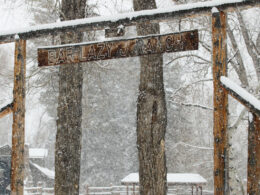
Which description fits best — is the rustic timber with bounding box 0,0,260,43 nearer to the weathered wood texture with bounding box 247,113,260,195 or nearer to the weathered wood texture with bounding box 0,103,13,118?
the weathered wood texture with bounding box 0,103,13,118

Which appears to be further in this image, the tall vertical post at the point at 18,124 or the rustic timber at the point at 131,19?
the tall vertical post at the point at 18,124

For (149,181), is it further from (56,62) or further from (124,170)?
(124,170)

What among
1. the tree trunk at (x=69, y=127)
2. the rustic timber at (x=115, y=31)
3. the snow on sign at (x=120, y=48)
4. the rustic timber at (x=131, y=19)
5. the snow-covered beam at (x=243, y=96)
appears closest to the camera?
the snow-covered beam at (x=243, y=96)

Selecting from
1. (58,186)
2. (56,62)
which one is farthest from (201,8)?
(58,186)

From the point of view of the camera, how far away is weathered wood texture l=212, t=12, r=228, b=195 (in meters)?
3.61

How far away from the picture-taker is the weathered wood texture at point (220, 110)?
361 cm

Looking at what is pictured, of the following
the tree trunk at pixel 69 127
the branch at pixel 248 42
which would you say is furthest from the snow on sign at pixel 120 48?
Result: the branch at pixel 248 42

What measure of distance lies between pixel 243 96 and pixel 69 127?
4.04 metres

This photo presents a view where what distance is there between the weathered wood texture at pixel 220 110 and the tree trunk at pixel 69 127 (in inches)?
142

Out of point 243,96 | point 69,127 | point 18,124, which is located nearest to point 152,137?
point 69,127

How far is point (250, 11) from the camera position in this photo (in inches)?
538

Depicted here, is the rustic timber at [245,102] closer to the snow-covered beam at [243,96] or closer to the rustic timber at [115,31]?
the snow-covered beam at [243,96]

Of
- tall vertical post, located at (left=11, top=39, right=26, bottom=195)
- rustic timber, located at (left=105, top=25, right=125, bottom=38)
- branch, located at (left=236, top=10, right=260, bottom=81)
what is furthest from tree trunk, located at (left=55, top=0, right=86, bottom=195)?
branch, located at (left=236, top=10, right=260, bottom=81)

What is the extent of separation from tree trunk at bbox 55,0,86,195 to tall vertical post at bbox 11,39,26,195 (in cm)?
232
